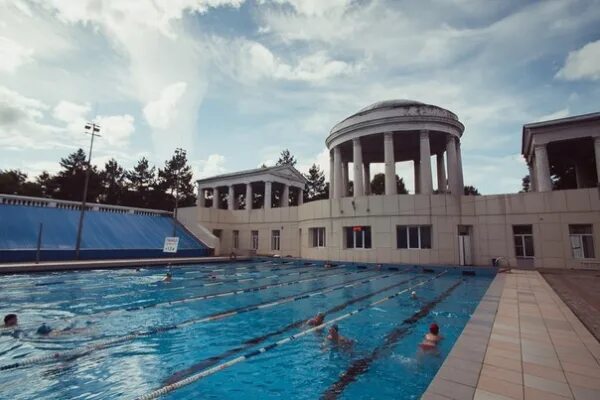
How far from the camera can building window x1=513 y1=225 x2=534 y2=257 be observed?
20.2 metres

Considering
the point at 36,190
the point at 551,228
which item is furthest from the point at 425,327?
the point at 36,190

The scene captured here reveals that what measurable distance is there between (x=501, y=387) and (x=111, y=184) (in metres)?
59.3

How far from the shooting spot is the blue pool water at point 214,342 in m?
4.67

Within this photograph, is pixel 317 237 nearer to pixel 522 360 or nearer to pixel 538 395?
pixel 522 360

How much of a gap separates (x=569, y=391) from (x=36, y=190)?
5664 cm

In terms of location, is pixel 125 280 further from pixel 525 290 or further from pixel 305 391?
pixel 525 290

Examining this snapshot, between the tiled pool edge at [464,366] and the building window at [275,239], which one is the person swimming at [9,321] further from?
the building window at [275,239]

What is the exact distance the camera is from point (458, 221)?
A: 21938 millimetres

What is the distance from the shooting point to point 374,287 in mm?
14430

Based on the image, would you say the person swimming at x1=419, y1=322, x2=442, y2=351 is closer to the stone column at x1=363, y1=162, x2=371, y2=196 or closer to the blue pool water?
the blue pool water

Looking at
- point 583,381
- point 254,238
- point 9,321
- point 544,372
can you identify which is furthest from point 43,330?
point 254,238

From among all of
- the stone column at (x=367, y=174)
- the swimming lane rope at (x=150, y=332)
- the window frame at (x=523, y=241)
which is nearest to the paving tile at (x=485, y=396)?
the swimming lane rope at (x=150, y=332)

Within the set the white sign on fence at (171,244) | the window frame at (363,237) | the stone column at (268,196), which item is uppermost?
the stone column at (268,196)

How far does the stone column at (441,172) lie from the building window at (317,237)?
11845 mm
